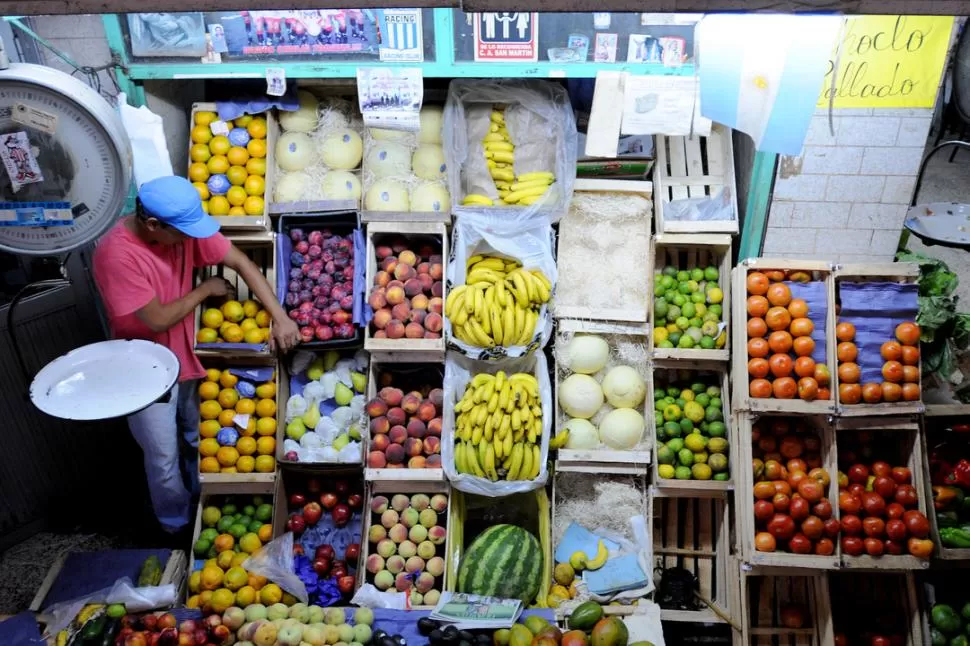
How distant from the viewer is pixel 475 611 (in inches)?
119

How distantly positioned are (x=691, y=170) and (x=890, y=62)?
3.26 feet

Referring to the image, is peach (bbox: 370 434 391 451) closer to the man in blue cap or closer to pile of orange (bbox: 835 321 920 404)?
the man in blue cap

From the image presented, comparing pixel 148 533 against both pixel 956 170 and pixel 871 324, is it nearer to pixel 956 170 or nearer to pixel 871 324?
pixel 871 324

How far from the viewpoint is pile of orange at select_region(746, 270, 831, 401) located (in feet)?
10.7

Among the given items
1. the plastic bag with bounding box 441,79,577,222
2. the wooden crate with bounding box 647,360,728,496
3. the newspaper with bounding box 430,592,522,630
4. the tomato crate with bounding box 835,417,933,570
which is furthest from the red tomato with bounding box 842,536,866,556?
the plastic bag with bounding box 441,79,577,222

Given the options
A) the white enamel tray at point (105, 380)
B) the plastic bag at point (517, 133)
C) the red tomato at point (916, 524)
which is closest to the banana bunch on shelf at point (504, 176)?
the plastic bag at point (517, 133)

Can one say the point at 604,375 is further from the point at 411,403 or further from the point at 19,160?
the point at 19,160

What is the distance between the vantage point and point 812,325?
332 centimetres

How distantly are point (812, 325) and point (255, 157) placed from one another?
2.78 metres

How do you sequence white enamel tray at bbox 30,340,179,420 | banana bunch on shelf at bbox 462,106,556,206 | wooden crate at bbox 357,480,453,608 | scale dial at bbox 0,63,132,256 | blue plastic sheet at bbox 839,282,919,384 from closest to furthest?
1. scale dial at bbox 0,63,132,256
2. white enamel tray at bbox 30,340,179,420
3. blue plastic sheet at bbox 839,282,919,384
4. wooden crate at bbox 357,480,453,608
5. banana bunch on shelf at bbox 462,106,556,206

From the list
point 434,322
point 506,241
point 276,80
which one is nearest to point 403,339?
point 434,322

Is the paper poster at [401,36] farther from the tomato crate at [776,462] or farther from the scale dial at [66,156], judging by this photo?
the tomato crate at [776,462]

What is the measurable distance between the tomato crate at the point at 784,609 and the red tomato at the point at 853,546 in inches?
7.2

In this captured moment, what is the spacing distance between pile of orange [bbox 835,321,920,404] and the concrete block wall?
1.55ft
